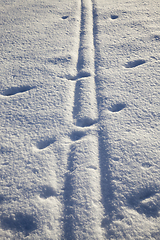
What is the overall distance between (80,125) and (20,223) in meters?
0.43

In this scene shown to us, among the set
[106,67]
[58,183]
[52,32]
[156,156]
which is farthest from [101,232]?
[52,32]

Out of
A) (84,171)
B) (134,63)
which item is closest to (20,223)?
(84,171)

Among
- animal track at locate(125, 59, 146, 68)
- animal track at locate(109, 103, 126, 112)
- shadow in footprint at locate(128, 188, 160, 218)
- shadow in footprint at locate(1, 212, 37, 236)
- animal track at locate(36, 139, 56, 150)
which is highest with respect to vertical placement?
animal track at locate(125, 59, 146, 68)

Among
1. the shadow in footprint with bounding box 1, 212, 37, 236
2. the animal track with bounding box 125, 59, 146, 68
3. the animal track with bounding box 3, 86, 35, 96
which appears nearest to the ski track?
the animal track with bounding box 125, 59, 146, 68

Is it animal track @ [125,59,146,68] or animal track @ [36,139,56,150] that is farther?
animal track @ [125,59,146,68]

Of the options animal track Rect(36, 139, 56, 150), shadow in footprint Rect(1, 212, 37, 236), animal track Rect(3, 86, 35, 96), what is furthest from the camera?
animal track Rect(3, 86, 35, 96)

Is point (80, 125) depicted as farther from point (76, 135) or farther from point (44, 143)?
point (44, 143)

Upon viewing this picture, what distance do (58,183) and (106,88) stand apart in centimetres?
52

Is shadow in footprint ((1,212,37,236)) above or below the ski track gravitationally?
below

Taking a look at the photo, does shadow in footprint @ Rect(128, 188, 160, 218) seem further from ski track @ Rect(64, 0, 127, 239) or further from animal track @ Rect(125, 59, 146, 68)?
animal track @ Rect(125, 59, 146, 68)

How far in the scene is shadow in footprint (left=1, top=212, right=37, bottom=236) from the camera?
0.60 m

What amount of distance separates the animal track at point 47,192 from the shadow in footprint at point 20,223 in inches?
3.0

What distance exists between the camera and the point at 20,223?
0.61m

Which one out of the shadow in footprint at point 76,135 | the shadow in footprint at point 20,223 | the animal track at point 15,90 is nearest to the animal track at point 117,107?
the shadow in footprint at point 76,135
